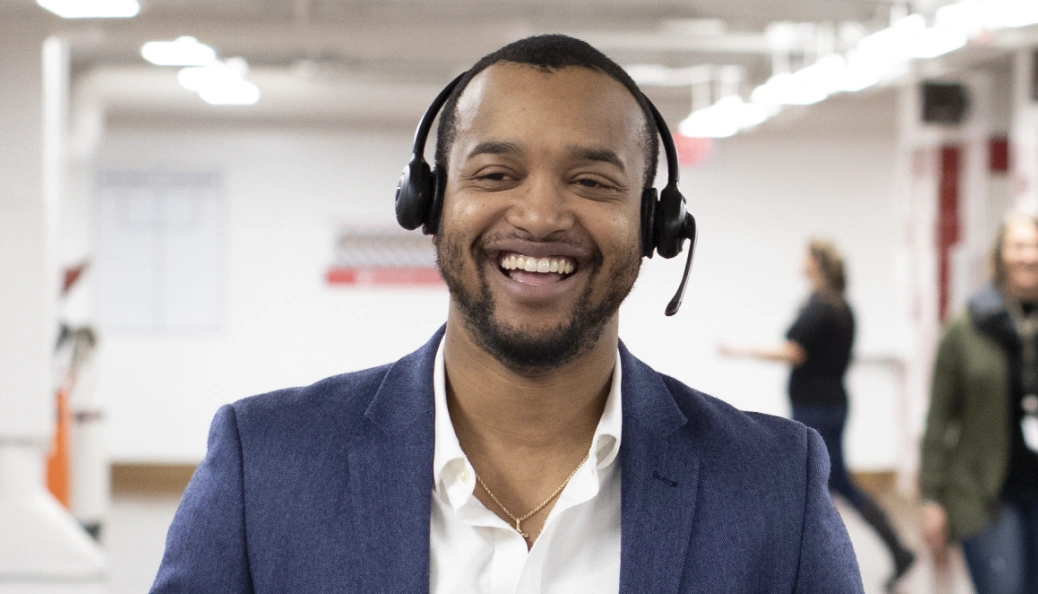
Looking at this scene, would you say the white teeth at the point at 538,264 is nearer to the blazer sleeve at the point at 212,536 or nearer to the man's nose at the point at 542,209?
the man's nose at the point at 542,209

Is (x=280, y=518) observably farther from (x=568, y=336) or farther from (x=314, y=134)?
(x=314, y=134)

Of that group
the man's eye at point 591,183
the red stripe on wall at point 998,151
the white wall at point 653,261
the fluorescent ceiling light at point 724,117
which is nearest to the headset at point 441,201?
the man's eye at point 591,183

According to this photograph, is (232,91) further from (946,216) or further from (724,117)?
(946,216)

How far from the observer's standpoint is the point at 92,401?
20.7 ft

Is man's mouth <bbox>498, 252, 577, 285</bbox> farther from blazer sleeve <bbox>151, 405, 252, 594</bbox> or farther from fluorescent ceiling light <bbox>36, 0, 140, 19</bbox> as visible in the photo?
fluorescent ceiling light <bbox>36, 0, 140, 19</bbox>

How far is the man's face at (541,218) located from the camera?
1255 millimetres

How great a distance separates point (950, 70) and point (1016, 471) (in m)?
4.91

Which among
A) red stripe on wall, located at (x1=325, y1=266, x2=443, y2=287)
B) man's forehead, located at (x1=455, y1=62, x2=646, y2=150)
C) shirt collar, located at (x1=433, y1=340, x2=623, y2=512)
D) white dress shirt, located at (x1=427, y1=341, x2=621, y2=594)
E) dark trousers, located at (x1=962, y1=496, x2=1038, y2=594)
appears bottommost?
dark trousers, located at (x1=962, y1=496, x2=1038, y2=594)

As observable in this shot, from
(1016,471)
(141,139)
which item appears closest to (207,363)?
(141,139)

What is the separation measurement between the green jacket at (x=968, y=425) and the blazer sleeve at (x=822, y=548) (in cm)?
226

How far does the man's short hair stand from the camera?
4.30ft

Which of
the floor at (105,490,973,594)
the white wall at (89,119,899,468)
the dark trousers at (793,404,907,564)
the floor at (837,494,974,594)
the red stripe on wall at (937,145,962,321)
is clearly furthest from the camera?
the white wall at (89,119,899,468)

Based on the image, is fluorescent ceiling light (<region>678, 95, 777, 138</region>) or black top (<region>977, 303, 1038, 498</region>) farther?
fluorescent ceiling light (<region>678, 95, 777, 138</region>)

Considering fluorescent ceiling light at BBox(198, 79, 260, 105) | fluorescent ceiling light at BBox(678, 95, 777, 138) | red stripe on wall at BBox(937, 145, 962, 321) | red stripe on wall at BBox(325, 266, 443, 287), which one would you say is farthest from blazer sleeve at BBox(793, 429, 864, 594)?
red stripe on wall at BBox(325, 266, 443, 287)
